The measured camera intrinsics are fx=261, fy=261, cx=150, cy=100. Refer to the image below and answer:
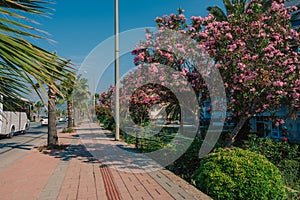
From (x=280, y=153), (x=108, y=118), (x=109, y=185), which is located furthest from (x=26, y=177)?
(x=108, y=118)

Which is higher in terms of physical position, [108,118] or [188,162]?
[108,118]

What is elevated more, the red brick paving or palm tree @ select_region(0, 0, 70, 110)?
palm tree @ select_region(0, 0, 70, 110)

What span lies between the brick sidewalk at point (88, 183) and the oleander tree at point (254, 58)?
2607mm

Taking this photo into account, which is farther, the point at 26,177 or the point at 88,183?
the point at 26,177

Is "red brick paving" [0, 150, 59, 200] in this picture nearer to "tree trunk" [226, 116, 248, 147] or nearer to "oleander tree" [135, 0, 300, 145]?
"oleander tree" [135, 0, 300, 145]

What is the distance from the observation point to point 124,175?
7.00 metres

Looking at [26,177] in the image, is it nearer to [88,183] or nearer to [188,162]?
[88,183]

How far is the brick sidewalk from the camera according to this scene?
5.28m

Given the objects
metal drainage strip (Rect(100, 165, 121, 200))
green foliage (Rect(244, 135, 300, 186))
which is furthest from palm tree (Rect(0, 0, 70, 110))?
green foliage (Rect(244, 135, 300, 186))

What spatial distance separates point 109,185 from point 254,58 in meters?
4.43

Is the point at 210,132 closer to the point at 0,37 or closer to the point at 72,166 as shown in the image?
the point at 72,166

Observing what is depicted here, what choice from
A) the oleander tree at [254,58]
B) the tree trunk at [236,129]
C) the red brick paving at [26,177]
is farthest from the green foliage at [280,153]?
the red brick paving at [26,177]

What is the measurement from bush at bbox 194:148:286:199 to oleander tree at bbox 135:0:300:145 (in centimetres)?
171

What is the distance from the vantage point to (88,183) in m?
6.25
